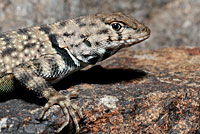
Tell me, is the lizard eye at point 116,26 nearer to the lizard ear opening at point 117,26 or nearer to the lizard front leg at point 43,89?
the lizard ear opening at point 117,26

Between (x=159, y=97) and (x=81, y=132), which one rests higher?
(x=159, y=97)

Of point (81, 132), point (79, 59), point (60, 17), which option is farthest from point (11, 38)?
point (60, 17)

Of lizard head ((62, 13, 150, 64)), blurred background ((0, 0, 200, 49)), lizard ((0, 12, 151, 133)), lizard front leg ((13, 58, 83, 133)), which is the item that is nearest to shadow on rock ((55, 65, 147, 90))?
lizard ((0, 12, 151, 133))

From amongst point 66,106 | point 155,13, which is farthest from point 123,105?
point 155,13

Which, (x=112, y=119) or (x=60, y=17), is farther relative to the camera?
(x=60, y=17)

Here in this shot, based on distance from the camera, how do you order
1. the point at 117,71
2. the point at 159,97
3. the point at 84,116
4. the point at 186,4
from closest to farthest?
the point at 84,116 → the point at 159,97 → the point at 117,71 → the point at 186,4

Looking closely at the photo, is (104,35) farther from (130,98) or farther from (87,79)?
(130,98)

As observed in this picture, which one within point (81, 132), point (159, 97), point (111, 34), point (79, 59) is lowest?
point (81, 132)

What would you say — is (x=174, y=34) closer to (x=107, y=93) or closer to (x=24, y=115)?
(x=107, y=93)
